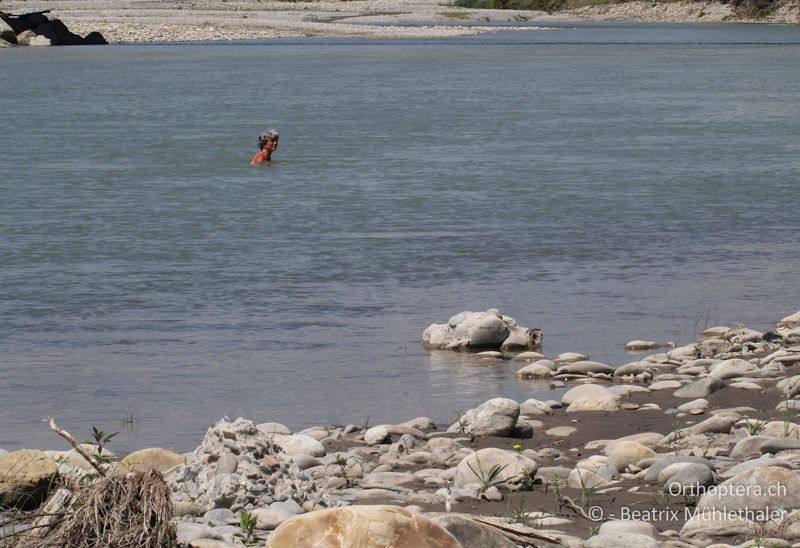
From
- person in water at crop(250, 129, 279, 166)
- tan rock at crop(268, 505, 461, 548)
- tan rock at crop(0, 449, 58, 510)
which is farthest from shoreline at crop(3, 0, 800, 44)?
tan rock at crop(268, 505, 461, 548)

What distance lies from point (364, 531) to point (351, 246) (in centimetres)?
1411

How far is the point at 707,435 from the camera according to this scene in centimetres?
926

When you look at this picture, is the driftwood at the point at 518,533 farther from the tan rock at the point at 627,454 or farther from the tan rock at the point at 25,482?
the tan rock at the point at 25,482

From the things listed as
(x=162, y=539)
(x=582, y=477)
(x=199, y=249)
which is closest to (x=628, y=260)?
(x=199, y=249)

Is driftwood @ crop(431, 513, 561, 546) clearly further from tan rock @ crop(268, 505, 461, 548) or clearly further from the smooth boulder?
the smooth boulder

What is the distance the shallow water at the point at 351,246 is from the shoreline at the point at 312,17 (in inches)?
3190

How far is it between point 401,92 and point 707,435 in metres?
47.9

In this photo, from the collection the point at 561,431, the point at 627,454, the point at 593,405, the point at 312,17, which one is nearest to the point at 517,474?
the point at 627,454

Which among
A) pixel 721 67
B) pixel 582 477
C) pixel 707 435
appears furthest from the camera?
pixel 721 67

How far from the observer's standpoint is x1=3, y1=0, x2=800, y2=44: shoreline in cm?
12900

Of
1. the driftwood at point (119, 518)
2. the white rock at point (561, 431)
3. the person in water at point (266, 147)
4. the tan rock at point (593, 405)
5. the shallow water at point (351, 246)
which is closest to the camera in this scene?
the driftwood at point (119, 518)

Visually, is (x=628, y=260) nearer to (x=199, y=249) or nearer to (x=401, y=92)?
(x=199, y=249)

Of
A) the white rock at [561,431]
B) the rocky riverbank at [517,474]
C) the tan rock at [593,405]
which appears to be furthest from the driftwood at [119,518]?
the tan rock at [593,405]

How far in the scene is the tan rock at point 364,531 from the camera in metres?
5.80
